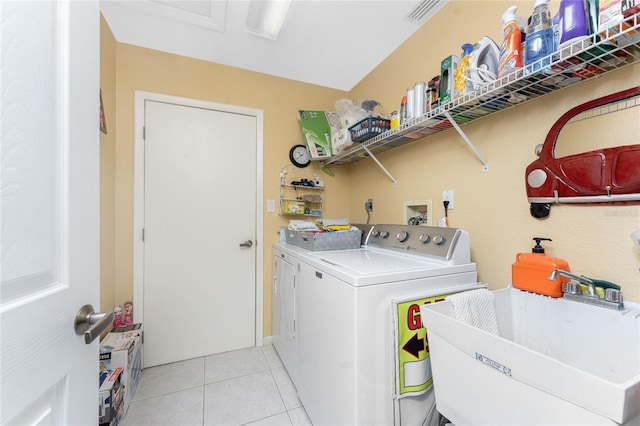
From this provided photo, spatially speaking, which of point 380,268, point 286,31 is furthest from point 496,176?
point 286,31

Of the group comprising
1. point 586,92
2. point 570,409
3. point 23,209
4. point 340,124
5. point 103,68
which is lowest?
point 570,409

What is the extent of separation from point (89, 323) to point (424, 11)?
90.8 inches

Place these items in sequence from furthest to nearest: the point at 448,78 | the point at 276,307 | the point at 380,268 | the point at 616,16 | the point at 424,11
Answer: the point at 276,307 < the point at 424,11 < the point at 448,78 < the point at 380,268 < the point at 616,16

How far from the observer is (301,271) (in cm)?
160

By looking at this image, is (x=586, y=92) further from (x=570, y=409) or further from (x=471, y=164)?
(x=570, y=409)

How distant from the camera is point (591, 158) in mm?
959

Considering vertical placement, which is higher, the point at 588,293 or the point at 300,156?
the point at 300,156

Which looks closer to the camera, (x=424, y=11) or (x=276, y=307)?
(x=424, y=11)

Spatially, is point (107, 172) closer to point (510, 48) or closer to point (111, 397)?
point (111, 397)

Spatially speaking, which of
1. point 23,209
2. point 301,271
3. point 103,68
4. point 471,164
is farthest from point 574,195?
point 103,68

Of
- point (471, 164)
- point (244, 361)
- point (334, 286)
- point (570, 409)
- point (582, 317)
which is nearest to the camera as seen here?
point (570, 409)

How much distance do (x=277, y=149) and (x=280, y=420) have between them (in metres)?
2.16

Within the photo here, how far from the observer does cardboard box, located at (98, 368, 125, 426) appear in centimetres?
133

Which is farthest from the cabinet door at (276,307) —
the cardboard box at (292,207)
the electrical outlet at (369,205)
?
the electrical outlet at (369,205)
